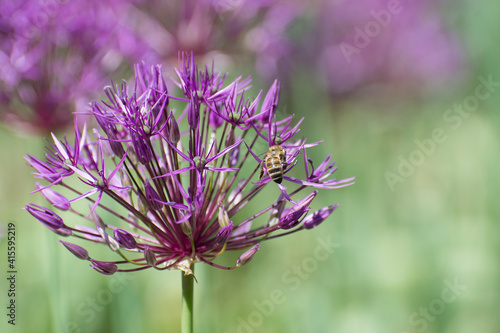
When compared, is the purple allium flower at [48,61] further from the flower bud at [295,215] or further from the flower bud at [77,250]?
the flower bud at [295,215]

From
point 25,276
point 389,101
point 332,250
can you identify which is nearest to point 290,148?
point 332,250

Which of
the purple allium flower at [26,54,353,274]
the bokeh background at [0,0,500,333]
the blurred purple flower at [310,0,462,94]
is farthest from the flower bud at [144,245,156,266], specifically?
the blurred purple flower at [310,0,462,94]

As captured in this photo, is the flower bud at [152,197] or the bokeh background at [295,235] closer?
the flower bud at [152,197]

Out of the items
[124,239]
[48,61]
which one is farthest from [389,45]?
[124,239]

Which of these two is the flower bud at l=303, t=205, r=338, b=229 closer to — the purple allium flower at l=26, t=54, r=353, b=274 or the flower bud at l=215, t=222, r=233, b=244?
the purple allium flower at l=26, t=54, r=353, b=274

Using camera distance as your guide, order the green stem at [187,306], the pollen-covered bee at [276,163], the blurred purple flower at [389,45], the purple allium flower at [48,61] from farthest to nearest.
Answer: the blurred purple flower at [389,45] < the purple allium flower at [48,61] < the pollen-covered bee at [276,163] < the green stem at [187,306]

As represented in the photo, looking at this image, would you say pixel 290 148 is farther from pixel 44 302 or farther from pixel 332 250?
pixel 44 302

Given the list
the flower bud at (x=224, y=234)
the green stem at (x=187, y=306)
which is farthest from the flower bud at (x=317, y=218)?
the green stem at (x=187, y=306)
